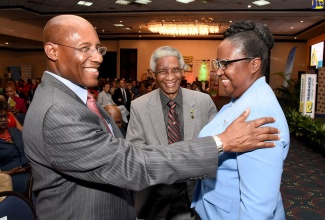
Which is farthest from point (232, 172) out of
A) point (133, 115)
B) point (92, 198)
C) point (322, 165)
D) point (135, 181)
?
point (322, 165)

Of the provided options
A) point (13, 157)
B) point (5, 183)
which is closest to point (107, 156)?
point (5, 183)

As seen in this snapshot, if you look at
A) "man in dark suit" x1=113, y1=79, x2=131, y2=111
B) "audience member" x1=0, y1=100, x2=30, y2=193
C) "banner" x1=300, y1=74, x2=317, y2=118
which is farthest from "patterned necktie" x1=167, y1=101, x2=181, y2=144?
"man in dark suit" x1=113, y1=79, x2=131, y2=111

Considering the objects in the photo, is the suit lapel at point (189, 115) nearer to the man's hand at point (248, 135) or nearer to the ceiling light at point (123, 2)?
the man's hand at point (248, 135)

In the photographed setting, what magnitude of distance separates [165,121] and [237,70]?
99 cm

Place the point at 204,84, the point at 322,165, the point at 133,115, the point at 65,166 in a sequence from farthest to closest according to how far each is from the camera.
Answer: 1. the point at 204,84
2. the point at 322,165
3. the point at 133,115
4. the point at 65,166

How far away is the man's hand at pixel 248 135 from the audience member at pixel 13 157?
2970mm

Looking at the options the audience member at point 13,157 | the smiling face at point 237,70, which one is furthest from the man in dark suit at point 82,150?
the audience member at point 13,157

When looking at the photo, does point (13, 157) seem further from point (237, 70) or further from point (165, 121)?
point (237, 70)

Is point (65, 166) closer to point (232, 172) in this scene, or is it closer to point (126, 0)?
point (232, 172)

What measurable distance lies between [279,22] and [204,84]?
210 inches

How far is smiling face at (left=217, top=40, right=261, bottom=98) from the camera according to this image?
4.62 ft

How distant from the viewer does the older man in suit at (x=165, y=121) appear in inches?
87.3

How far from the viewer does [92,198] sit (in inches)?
48.8

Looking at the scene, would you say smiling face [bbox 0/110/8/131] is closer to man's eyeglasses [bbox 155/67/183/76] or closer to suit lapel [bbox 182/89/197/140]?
man's eyeglasses [bbox 155/67/183/76]
